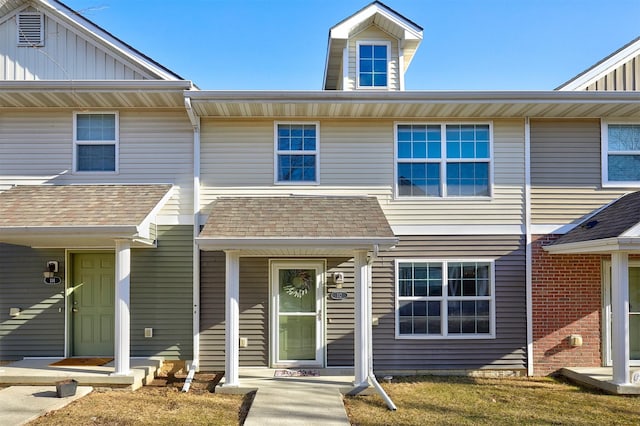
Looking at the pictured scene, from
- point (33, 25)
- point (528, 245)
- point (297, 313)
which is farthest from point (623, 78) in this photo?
point (33, 25)

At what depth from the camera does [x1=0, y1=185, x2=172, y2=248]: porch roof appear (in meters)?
7.33

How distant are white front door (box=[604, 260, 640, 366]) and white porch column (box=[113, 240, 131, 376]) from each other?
27.2 feet

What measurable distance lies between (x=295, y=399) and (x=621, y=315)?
519cm

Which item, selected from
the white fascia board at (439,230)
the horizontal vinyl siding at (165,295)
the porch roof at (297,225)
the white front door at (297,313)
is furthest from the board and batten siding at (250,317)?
the white fascia board at (439,230)

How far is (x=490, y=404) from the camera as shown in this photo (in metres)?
7.06

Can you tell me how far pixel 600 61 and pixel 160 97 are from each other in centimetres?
816

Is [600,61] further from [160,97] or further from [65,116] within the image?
[65,116]

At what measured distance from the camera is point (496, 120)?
9031 millimetres

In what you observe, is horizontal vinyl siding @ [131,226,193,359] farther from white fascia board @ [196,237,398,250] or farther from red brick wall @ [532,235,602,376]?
red brick wall @ [532,235,602,376]

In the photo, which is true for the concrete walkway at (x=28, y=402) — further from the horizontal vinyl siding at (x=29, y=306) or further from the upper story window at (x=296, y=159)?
the upper story window at (x=296, y=159)

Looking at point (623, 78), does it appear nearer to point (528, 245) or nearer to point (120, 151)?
point (528, 245)

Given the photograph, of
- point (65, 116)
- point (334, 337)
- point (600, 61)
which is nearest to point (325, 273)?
point (334, 337)

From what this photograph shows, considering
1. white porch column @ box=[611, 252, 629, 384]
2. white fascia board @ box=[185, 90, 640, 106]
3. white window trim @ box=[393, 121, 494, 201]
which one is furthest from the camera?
white window trim @ box=[393, 121, 494, 201]

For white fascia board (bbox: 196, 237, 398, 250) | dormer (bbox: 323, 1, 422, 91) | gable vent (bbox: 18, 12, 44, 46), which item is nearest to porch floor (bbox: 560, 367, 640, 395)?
white fascia board (bbox: 196, 237, 398, 250)
